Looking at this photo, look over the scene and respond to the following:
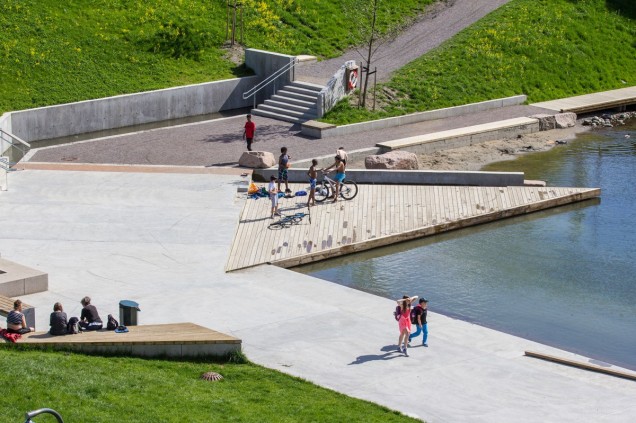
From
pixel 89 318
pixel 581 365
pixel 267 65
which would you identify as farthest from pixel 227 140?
pixel 581 365

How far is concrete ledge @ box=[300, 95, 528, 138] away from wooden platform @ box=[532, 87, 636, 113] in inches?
58.0

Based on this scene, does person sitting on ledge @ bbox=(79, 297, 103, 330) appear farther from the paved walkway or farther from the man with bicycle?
the paved walkway

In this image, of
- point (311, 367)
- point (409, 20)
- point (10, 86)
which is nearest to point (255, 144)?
point (10, 86)

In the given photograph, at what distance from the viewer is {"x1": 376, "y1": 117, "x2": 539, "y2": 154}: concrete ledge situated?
134ft

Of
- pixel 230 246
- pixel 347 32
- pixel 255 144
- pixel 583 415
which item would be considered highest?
pixel 347 32

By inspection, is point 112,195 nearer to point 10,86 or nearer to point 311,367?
point 10,86

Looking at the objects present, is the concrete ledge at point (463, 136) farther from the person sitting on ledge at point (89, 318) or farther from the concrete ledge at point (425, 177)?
the person sitting on ledge at point (89, 318)

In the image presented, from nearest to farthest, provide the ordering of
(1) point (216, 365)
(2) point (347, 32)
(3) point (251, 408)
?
(3) point (251, 408), (1) point (216, 365), (2) point (347, 32)

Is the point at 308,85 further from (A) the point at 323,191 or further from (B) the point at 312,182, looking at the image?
(B) the point at 312,182

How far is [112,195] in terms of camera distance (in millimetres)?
34062

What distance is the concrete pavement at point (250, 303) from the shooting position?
827 inches

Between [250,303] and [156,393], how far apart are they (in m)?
6.77

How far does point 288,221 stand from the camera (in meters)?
32.3

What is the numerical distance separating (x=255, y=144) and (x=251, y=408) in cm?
2217
